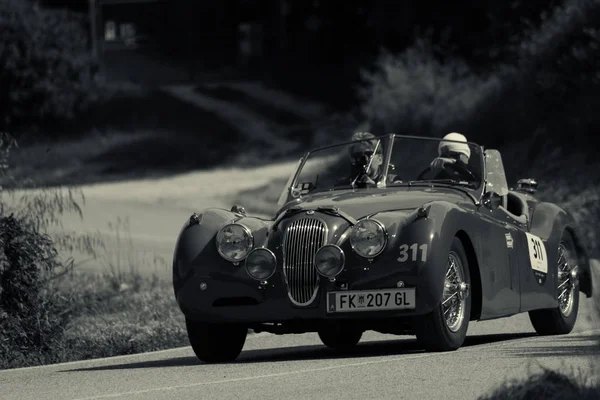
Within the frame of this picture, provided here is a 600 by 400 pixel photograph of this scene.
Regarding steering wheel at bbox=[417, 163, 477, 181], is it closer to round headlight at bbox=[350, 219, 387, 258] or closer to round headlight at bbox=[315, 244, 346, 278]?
round headlight at bbox=[350, 219, 387, 258]

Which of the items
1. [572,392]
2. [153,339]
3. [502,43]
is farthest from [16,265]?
[502,43]

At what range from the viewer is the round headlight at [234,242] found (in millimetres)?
12406

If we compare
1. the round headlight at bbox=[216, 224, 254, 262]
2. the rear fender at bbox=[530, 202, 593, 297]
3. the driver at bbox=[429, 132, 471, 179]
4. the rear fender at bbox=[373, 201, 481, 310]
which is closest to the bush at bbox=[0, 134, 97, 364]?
the round headlight at bbox=[216, 224, 254, 262]

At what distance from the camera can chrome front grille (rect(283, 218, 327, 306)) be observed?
1215cm

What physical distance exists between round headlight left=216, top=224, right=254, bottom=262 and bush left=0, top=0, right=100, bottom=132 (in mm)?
41295

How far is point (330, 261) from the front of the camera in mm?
12047

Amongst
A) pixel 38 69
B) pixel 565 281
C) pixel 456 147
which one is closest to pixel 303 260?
pixel 456 147

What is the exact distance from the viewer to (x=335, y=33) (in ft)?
192

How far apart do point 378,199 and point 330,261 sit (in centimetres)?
107

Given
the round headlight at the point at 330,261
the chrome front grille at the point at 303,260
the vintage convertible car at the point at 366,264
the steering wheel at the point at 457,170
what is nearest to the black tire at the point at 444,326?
the vintage convertible car at the point at 366,264

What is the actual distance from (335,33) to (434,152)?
44.6 metres

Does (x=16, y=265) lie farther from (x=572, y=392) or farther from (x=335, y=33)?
(x=335, y=33)

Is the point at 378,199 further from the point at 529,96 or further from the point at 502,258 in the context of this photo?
the point at 529,96

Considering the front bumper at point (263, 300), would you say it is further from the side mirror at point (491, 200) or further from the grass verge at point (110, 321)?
the grass verge at point (110, 321)
